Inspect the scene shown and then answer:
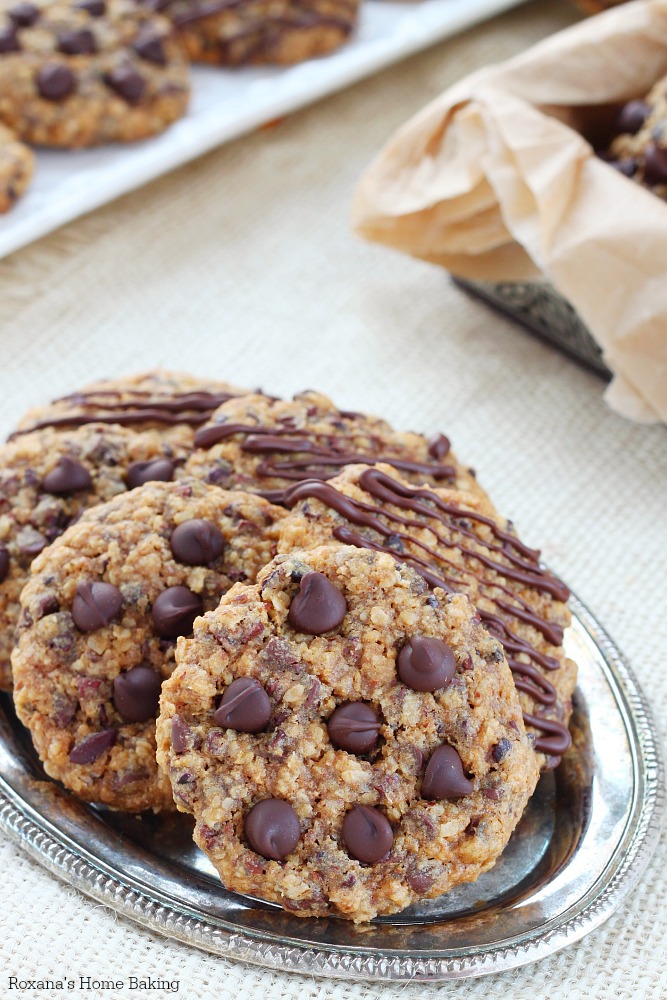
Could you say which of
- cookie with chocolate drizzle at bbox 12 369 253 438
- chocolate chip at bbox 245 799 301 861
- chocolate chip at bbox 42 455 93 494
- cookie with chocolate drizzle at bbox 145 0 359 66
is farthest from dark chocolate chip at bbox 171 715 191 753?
cookie with chocolate drizzle at bbox 145 0 359 66

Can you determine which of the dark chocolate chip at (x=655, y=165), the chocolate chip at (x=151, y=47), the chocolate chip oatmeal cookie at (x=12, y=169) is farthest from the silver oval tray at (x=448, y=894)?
the chocolate chip at (x=151, y=47)

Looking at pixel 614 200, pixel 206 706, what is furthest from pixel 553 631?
pixel 614 200

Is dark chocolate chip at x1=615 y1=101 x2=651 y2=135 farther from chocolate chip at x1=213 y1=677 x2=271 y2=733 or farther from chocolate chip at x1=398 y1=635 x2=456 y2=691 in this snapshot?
chocolate chip at x1=213 y1=677 x2=271 y2=733

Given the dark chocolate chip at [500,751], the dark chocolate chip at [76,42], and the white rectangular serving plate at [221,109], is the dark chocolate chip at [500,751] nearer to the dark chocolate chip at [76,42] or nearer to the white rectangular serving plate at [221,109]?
the white rectangular serving plate at [221,109]

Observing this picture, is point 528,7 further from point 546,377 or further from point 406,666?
point 406,666

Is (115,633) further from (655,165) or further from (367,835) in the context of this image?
(655,165)
